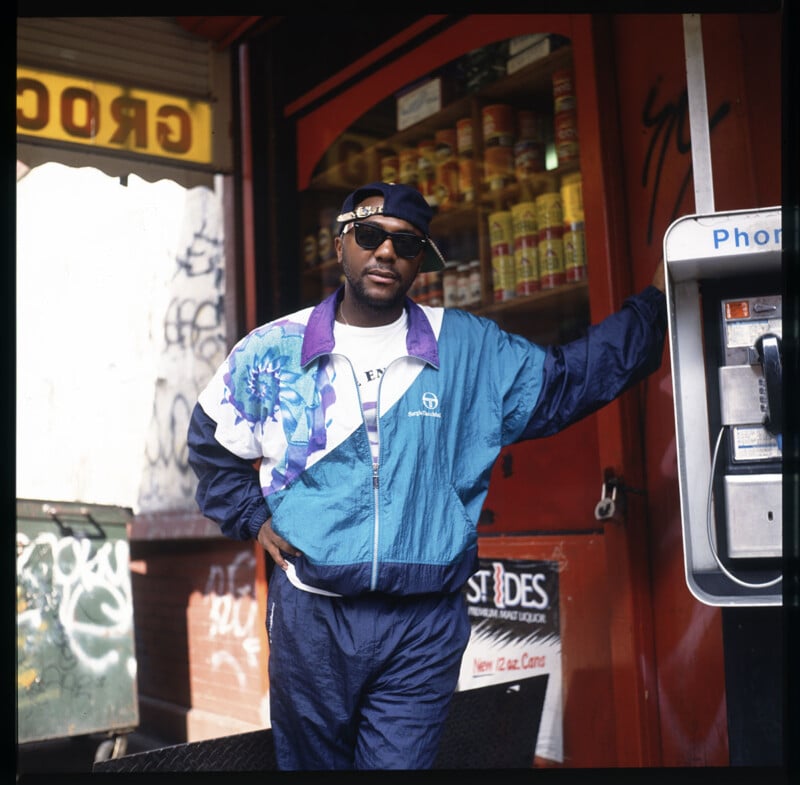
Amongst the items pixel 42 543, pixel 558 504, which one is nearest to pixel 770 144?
pixel 558 504

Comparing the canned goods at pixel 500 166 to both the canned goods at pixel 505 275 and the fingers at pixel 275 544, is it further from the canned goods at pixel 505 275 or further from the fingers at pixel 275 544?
the fingers at pixel 275 544

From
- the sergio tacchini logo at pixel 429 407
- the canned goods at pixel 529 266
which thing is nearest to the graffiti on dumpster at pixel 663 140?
the canned goods at pixel 529 266

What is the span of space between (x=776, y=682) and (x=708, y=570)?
0.41m

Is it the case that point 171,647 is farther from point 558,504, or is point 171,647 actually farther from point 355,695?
point 355,695

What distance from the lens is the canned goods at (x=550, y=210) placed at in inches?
156

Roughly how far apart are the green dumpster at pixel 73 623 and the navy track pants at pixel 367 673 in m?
2.02

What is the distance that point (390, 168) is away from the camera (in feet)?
15.7

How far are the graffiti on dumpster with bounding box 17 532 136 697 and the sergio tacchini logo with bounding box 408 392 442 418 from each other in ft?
7.83

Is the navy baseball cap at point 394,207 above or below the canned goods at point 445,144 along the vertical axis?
below

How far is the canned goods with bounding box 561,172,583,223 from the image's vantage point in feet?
12.7

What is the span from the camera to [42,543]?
4637 millimetres

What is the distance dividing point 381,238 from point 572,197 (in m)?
1.21

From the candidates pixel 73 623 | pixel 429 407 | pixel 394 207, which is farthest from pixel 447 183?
pixel 73 623

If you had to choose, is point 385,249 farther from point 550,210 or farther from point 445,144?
point 445,144
